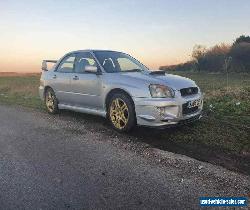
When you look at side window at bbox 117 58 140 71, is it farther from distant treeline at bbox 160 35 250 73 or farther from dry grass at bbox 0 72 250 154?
distant treeline at bbox 160 35 250 73

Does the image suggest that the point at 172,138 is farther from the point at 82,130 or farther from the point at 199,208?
the point at 199,208

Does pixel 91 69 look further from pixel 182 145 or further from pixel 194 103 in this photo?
pixel 182 145

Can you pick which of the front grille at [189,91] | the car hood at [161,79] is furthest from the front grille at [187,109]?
the car hood at [161,79]

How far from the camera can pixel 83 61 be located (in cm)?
841

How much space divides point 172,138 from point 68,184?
9.15 feet

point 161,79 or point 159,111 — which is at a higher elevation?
point 161,79

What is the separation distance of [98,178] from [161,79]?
291 cm

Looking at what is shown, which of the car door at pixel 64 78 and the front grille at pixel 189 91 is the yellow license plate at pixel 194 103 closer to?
the front grille at pixel 189 91

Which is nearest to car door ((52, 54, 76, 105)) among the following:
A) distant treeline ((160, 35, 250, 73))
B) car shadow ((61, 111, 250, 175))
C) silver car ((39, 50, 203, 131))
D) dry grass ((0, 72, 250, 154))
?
silver car ((39, 50, 203, 131))

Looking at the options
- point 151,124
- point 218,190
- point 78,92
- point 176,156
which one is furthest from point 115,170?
point 78,92

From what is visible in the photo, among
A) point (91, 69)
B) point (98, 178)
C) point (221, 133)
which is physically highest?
point (91, 69)

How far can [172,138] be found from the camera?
21.8ft

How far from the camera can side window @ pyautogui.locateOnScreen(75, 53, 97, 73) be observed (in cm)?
816

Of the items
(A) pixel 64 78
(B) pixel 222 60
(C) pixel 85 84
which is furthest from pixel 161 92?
(B) pixel 222 60
